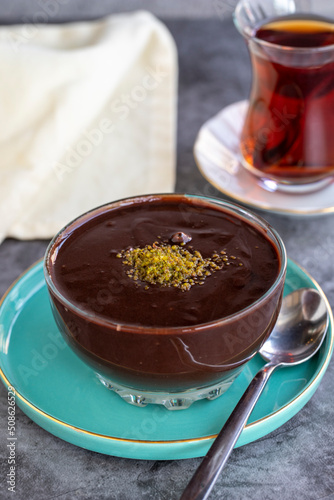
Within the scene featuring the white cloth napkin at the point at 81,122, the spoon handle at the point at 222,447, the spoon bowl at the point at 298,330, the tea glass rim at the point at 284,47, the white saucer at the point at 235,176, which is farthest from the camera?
the white cloth napkin at the point at 81,122

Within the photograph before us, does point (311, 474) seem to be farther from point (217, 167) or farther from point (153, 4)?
point (153, 4)

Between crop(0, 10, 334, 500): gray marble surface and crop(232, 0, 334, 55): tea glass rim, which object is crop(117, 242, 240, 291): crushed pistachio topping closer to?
crop(0, 10, 334, 500): gray marble surface

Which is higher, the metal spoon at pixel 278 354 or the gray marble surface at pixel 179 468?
the metal spoon at pixel 278 354

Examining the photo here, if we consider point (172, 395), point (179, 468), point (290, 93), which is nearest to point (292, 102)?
point (290, 93)

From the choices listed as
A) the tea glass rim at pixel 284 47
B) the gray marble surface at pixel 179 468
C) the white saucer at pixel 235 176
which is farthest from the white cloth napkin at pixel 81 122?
the gray marble surface at pixel 179 468

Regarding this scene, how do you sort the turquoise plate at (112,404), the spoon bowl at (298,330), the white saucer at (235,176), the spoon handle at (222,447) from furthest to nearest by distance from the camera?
the white saucer at (235,176) → the spoon bowl at (298,330) → the turquoise plate at (112,404) → the spoon handle at (222,447)

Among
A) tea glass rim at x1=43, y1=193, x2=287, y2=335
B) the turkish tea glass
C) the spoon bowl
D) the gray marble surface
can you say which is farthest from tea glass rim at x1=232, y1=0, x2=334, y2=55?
the gray marble surface

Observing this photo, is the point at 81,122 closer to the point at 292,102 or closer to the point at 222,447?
the point at 292,102

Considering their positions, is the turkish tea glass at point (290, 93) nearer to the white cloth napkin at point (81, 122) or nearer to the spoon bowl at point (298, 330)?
the white cloth napkin at point (81, 122)
